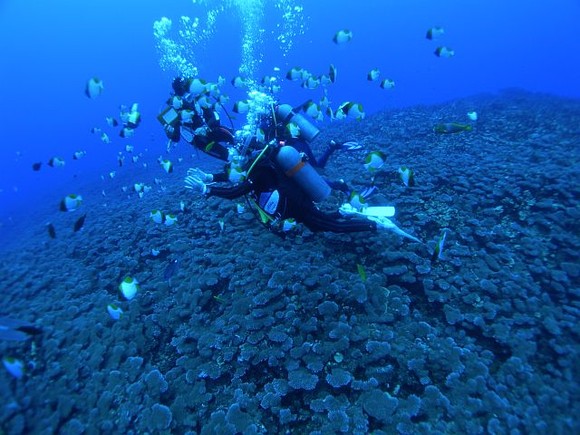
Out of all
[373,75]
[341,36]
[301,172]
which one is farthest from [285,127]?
[341,36]

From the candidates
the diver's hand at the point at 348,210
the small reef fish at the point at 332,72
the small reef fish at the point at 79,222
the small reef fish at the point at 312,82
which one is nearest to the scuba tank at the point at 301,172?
the diver's hand at the point at 348,210

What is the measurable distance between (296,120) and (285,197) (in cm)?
339

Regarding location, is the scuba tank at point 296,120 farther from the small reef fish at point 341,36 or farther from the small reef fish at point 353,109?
the small reef fish at point 341,36

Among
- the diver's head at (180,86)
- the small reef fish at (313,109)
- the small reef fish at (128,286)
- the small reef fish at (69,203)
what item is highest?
the small reef fish at (313,109)

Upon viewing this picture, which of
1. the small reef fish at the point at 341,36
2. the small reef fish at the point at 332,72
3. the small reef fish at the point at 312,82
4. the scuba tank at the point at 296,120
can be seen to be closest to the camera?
the scuba tank at the point at 296,120

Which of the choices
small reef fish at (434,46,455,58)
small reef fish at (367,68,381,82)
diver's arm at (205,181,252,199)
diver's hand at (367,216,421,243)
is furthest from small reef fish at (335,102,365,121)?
small reef fish at (434,46,455,58)

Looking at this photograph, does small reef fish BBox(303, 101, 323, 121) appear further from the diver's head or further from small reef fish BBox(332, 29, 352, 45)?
the diver's head

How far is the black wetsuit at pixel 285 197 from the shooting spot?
6.45 m

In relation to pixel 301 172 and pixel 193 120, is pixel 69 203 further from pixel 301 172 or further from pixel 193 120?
pixel 301 172

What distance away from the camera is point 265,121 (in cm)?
915

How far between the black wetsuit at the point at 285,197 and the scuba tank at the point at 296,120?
3042mm

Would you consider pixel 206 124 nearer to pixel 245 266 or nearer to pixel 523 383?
pixel 245 266

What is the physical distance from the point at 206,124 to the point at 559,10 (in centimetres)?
25006

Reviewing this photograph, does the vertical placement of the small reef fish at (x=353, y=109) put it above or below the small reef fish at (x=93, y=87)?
above
